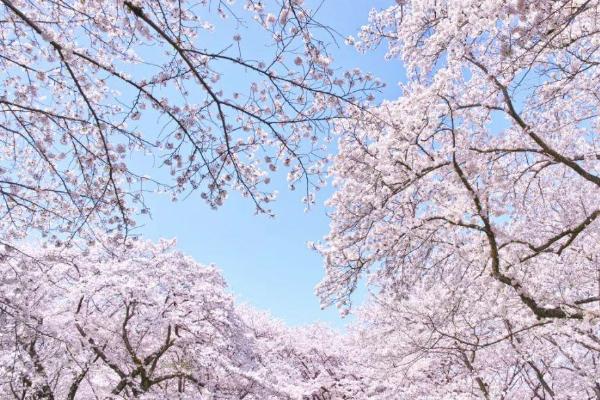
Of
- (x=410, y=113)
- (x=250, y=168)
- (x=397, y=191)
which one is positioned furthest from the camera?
(x=410, y=113)

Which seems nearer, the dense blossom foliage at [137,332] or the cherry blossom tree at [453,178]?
the cherry blossom tree at [453,178]

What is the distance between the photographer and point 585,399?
40.3 ft

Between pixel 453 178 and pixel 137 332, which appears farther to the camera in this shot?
pixel 137 332

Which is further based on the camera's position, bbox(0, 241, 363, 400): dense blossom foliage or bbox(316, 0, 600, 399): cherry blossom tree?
bbox(0, 241, 363, 400): dense blossom foliage

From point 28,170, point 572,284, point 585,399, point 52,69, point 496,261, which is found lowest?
point 28,170

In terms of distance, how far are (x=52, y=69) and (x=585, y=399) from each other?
14.6m

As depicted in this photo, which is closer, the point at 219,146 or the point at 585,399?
the point at 219,146

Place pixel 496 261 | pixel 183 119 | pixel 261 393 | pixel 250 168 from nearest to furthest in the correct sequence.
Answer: pixel 183 119 → pixel 250 168 → pixel 496 261 → pixel 261 393

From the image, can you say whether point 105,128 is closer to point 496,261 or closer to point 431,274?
point 496,261

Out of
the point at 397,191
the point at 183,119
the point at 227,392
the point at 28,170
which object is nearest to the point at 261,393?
the point at 227,392

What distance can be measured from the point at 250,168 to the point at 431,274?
4280 millimetres

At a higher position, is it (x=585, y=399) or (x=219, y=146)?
(x=585, y=399)

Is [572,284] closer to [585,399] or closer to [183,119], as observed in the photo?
[585,399]

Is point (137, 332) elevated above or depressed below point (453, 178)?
below
